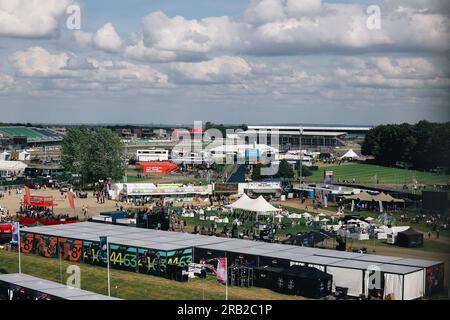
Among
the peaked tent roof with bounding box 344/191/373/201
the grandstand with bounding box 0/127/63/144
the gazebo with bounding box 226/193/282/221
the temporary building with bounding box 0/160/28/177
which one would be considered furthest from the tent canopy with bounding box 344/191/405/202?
→ the grandstand with bounding box 0/127/63/144

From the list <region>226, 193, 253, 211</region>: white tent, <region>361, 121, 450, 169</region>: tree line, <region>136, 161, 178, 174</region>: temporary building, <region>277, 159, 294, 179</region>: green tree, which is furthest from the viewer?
<region>361, 121, 450, 169</region>: tree line

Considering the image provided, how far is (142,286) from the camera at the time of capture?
23.8 m

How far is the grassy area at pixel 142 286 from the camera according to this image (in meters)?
22.4

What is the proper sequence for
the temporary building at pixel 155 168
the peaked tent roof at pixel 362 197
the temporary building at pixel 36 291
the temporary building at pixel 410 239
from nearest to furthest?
the temporary building at pixel 36 291 < the temporary building at pixel 410 239 < the peaked tent roof at pixel 362 197 < the temporary building at pixel 155 168

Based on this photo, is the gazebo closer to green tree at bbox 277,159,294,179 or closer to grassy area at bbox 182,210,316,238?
grassy area at bbox 182,210,316,238

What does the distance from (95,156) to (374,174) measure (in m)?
36.9

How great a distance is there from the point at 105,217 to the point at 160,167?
45248 millimetres

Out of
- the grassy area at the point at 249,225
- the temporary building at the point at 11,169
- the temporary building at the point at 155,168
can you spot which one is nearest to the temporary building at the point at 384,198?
the grassy area at the point at 249,225

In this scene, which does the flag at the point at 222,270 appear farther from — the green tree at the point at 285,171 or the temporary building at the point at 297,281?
the green tree at the point at 285,171

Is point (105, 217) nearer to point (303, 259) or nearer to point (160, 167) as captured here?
point (303, 259)

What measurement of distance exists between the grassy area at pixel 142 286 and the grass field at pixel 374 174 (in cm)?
4599

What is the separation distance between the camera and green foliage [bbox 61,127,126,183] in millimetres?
68312

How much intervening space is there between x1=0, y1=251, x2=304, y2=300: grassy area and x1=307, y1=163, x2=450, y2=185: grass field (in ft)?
151
